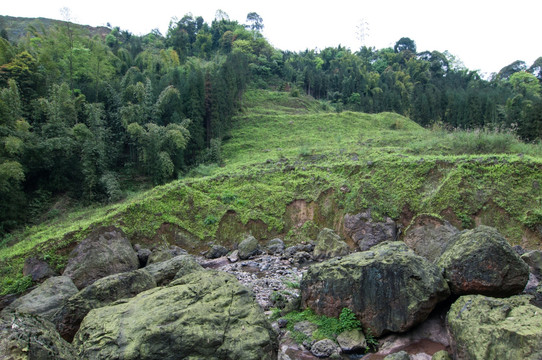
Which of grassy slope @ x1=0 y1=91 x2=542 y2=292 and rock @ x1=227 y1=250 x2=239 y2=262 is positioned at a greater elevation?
grassy slope @ x1=0 y1=91 x2=542 y2=292

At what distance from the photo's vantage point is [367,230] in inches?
590

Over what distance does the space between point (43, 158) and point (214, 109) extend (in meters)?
15.1

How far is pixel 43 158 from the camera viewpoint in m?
23.5

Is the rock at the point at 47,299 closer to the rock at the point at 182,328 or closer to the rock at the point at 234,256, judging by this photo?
the rock at the point at 182,328

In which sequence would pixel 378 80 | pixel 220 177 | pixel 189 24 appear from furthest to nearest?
pixel 189 24, pixel 378 80, pixel 220 177

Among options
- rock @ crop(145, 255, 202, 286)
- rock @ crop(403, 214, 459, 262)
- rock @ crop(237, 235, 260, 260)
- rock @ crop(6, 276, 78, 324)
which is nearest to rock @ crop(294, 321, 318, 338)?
rock @ crop(145, 255, 202, 286)

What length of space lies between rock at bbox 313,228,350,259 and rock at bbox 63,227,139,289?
7.79m

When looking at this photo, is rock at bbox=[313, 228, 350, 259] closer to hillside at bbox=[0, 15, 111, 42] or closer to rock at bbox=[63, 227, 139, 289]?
rock at bbox=[63, 227, 139, 289]

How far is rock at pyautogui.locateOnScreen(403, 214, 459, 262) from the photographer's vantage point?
483 inches

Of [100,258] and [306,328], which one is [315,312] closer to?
[306,328]

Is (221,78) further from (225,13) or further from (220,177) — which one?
(225,13)

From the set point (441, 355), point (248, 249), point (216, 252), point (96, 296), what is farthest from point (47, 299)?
point (441, 355)

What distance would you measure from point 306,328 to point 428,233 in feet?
22.2

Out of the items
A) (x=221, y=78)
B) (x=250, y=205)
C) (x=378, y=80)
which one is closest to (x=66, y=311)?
(x=250, y=205)
